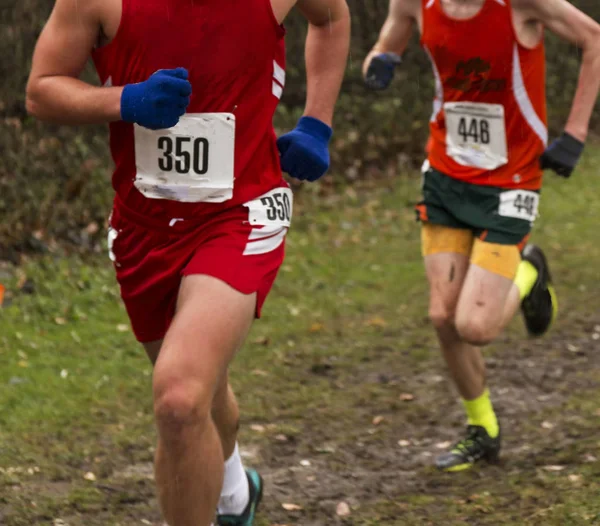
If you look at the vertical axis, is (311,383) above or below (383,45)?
below

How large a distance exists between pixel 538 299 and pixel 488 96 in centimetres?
126

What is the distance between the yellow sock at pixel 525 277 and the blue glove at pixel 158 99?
2.61 m

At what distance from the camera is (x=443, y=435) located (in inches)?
205

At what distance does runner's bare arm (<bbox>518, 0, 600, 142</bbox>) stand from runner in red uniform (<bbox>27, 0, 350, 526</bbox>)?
1383 mm

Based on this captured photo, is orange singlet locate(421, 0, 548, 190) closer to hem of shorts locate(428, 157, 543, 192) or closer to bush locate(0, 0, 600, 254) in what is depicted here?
hem of shorts locate(428, 157, 543, 192)

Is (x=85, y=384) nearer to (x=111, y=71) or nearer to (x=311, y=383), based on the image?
(x=311, y=383)

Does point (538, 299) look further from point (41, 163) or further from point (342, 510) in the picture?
point (41, 163)

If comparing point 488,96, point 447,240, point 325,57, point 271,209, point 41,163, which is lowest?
point 41,163

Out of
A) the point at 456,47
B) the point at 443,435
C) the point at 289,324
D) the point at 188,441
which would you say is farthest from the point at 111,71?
the point at 289,324

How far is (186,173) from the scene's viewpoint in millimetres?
3324

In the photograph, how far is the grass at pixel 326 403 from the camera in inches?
170

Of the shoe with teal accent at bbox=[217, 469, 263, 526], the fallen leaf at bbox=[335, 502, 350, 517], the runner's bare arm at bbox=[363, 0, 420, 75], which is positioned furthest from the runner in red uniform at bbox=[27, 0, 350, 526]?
the runner's bare arm at bbox=[363, 0, 420, 75]

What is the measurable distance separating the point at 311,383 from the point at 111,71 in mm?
3038

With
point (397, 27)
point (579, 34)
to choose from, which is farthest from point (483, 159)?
point (397, 27)
